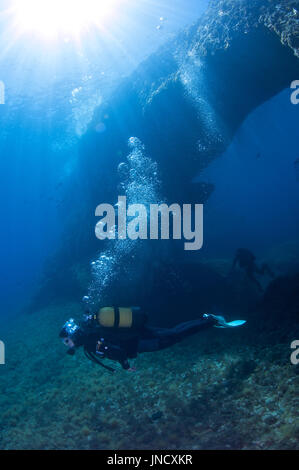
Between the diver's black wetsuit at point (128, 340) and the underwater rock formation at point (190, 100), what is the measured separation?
→ 8.26 meters

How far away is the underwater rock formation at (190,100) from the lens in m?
10.8

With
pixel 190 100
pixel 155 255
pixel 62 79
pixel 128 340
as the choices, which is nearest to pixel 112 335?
pixel 128 340

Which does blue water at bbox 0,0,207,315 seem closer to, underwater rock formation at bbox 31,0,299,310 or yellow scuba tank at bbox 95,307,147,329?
underwater rock formation at bbox 31,0,299,310

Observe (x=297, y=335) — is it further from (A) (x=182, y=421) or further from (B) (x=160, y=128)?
(B) (x=160, y=128)

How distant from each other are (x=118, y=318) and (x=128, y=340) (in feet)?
2.25

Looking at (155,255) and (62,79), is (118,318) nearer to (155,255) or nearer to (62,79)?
(155,255)

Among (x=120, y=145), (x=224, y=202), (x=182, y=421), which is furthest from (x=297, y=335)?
(x=224, y=202)

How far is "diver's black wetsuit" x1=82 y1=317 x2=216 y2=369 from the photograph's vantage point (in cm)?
593

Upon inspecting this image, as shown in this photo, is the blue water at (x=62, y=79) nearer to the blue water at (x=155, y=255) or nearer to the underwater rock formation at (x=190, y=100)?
the blue water at (x=155, y=255)

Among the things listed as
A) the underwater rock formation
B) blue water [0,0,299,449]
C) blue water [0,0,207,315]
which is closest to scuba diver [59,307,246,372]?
blue water [0,0,299,449]

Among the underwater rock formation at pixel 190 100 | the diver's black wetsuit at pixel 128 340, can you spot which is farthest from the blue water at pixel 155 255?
the diver's black wetsuit at pixel 128 340

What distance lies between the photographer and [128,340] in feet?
20.9

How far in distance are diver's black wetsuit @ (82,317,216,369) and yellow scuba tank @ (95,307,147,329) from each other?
0.82ft

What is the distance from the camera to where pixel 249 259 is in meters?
10.9
